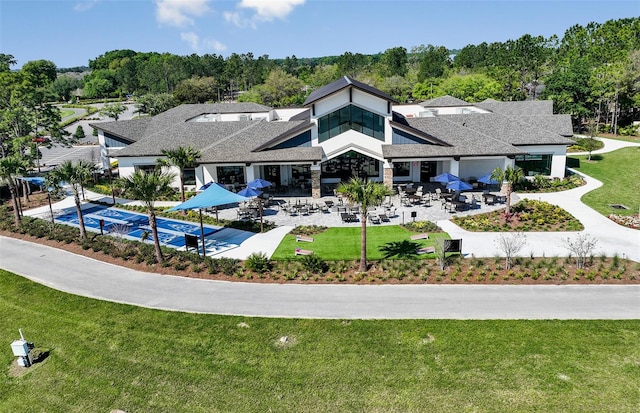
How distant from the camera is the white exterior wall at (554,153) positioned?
3834 cm

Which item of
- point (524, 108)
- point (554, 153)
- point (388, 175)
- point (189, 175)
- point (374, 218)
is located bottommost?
point (374, 218)

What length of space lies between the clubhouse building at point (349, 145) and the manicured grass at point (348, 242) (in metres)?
8.19

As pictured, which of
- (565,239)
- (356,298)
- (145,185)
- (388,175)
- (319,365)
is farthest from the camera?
(388,175)

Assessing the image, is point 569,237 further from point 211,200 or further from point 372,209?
point 211,200

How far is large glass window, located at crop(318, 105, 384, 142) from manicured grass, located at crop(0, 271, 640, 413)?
21002 mm

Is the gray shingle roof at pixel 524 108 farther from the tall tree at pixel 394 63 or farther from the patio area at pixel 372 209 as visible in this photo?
the tall tree at pixel 394 63

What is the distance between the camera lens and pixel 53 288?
69.8ft

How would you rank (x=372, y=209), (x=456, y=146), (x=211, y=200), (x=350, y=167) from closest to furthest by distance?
(x=211, y=200), (x=372, y=209), (x=456, y=146), (x=350, y=167)

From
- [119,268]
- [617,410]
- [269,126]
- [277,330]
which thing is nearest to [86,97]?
[269,126]

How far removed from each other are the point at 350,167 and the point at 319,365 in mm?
25717

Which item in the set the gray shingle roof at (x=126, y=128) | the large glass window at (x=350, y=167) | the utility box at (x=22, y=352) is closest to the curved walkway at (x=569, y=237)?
the large glass window at (x=350, y=167)

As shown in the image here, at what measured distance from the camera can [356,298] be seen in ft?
63.0

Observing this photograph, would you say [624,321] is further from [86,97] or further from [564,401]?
[86,97]

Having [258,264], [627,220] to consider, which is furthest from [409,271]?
[627,220]
